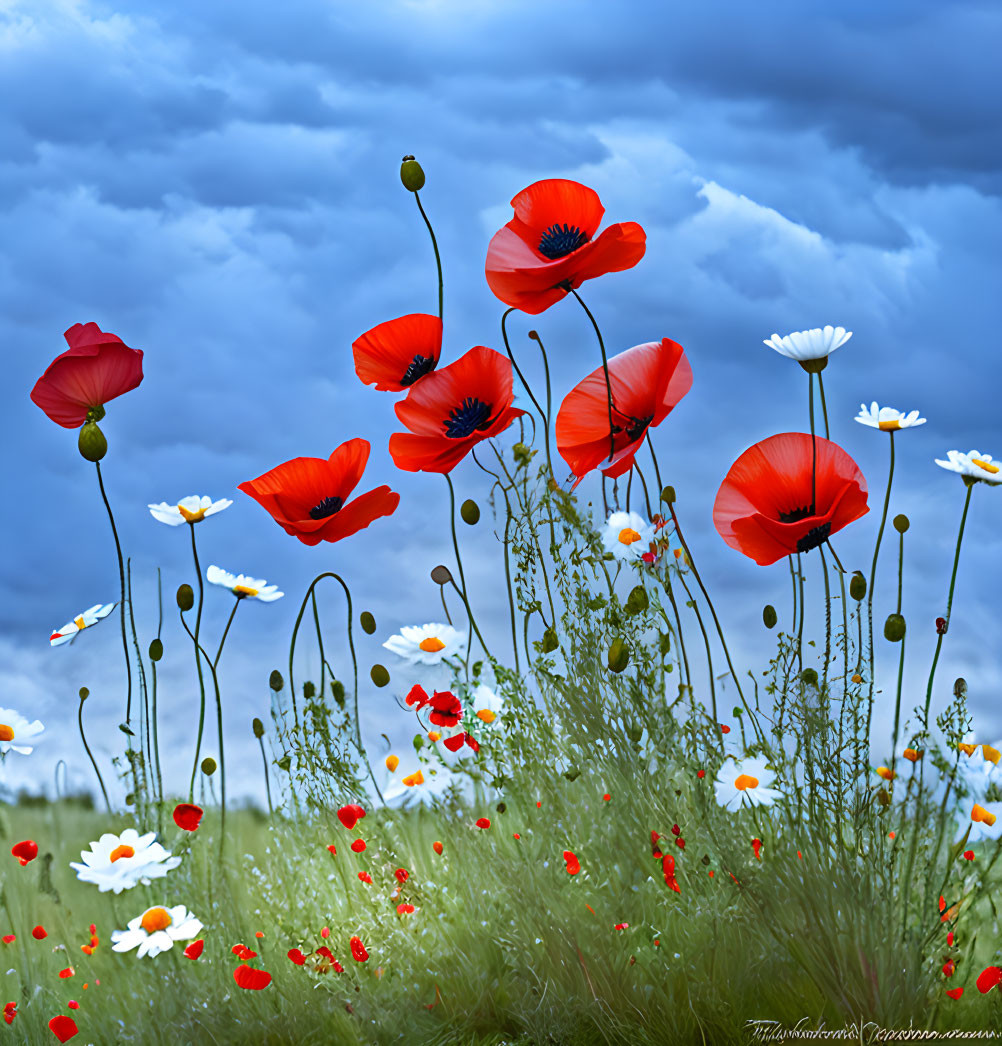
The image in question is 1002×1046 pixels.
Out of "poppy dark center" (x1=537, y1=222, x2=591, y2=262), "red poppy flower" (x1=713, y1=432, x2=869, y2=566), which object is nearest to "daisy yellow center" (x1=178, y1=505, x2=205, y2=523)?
"poppy dark center" (x1=537, y1=222, x2=591, y2=262)

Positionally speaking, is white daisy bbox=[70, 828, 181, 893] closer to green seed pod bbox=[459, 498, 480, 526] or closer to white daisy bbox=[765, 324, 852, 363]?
green seed pod bbox=[459, 498, 480, 526]

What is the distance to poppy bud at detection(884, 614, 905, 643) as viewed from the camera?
1827 mm

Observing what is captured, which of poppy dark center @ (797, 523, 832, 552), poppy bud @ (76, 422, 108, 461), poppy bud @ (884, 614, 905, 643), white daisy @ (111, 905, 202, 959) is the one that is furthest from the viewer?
poppy bud @ (76, 422, 108, 461)

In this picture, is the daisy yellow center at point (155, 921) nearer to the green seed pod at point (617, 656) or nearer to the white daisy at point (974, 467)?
the green seed pod at point (617, 656)

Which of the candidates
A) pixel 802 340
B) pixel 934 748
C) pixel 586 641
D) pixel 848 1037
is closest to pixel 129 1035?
pixel 586 641

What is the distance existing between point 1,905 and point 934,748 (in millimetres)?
1924

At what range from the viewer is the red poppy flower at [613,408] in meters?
1.88

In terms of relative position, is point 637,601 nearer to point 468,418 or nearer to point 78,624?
point 468,418

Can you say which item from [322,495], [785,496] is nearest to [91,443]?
[322,495]

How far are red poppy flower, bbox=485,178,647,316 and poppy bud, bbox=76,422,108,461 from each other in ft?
2.66

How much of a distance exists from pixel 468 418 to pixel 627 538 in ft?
1.34

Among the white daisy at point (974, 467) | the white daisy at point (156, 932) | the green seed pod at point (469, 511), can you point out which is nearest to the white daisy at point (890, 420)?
the white daisy at point (974, 467)

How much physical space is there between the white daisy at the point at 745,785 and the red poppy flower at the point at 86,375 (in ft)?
4.50

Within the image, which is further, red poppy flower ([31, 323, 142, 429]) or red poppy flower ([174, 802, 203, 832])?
red poppy flower ([31, 323, 142, 429])
